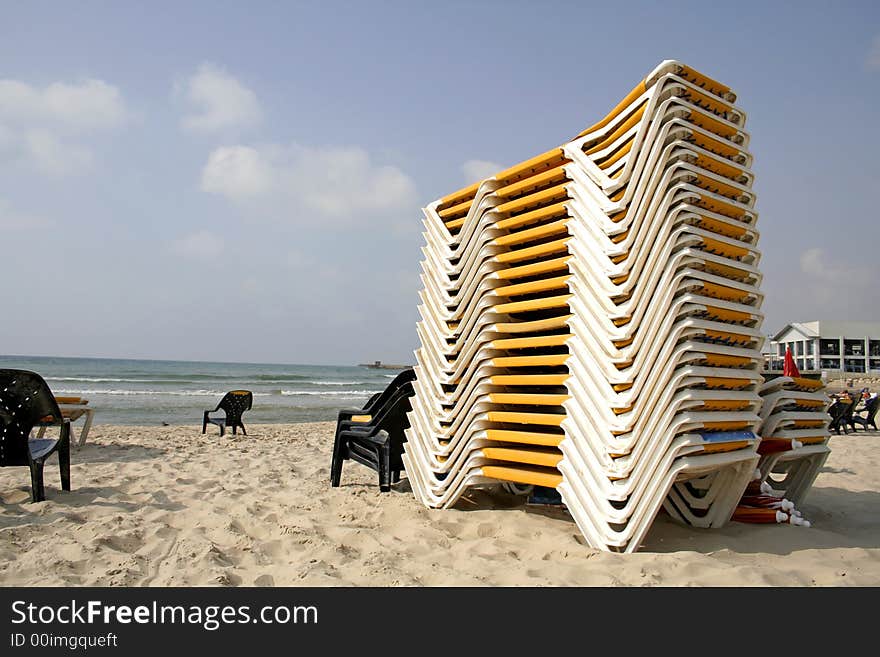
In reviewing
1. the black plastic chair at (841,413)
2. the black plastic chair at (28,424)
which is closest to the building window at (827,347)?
the black plastic chair at (841,413)

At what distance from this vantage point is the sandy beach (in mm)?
3152

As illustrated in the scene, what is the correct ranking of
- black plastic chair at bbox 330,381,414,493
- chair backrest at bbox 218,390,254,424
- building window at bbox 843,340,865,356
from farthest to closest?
building window at bbox 843,340,865,356 → chair backrest at bbox 218,390,254,424 → black plastic chair at bbox 330,381,414,493

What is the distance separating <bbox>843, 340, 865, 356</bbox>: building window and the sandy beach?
59.3 meters

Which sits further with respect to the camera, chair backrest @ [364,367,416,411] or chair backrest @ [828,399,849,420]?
chair backrest @ [828,399,849,420]

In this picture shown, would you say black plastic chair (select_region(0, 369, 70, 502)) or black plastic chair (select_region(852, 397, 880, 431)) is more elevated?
black plastic chair (select_region(0, 369, 70, 502))

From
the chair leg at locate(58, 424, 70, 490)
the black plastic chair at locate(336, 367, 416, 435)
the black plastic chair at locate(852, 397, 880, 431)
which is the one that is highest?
the black plastic chair at locate(336, 367, 416, 435)

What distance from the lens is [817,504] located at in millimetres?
5500

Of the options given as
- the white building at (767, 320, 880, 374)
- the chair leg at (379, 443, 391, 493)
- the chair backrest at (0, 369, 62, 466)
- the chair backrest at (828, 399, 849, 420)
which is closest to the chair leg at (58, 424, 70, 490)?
the chair backrest at (0, 369, 62, 466)

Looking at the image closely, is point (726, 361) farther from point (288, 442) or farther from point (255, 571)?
point (288, 442)

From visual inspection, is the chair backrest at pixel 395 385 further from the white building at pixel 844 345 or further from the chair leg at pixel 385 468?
the white building at pixel 844 345

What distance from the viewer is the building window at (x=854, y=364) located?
5499cm

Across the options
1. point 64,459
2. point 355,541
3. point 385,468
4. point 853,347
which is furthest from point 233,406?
point 853,347

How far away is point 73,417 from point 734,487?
8267 mm

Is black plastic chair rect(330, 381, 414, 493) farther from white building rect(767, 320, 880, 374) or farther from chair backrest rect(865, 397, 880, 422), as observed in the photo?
white building rect(767, 320, 880, 374)
